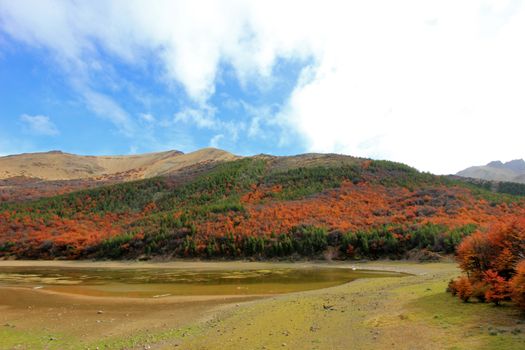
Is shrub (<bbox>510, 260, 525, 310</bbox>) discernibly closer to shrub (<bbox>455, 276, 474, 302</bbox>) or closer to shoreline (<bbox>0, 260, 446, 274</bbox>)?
shrub (<bbox>455, 276, 474, 302</bbox>)

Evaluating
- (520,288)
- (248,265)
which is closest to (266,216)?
(248,265)

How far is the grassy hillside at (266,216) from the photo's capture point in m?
71.7

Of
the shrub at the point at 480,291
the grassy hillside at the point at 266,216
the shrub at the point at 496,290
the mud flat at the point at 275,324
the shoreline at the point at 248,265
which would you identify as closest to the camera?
the mud flat at the point at 275,324

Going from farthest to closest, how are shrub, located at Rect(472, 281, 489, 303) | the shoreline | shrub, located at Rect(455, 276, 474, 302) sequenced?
the shoreline < shrub, located at Rect(455, 276, 474, 302) < shrub, located at Rect(472, 281, 489, 303)

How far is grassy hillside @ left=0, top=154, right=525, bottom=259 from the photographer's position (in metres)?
71.7

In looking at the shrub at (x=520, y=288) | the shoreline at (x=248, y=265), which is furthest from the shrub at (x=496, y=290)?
the shoreline at (x=248, y=265)

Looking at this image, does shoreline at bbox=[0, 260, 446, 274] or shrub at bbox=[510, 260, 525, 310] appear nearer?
shrub at bbox=[510, 260, 525, 310]

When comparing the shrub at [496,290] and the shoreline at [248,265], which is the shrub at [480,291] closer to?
the shrub at [496,290]

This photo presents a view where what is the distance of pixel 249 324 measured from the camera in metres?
17.1

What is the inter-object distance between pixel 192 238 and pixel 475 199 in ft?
245

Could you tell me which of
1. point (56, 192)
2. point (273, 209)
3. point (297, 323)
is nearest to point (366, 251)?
point (273, 209)

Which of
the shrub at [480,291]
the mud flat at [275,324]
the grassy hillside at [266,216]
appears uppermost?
the grassy hillside at [266,216]

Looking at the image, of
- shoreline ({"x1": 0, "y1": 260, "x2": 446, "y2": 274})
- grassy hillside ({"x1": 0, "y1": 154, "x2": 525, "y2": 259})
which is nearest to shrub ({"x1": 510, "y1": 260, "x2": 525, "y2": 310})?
grassy hillside ({"x1": 0, "y1": 154, "x2": 525, "y2": 259})

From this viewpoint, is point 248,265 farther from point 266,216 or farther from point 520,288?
point 520,288
